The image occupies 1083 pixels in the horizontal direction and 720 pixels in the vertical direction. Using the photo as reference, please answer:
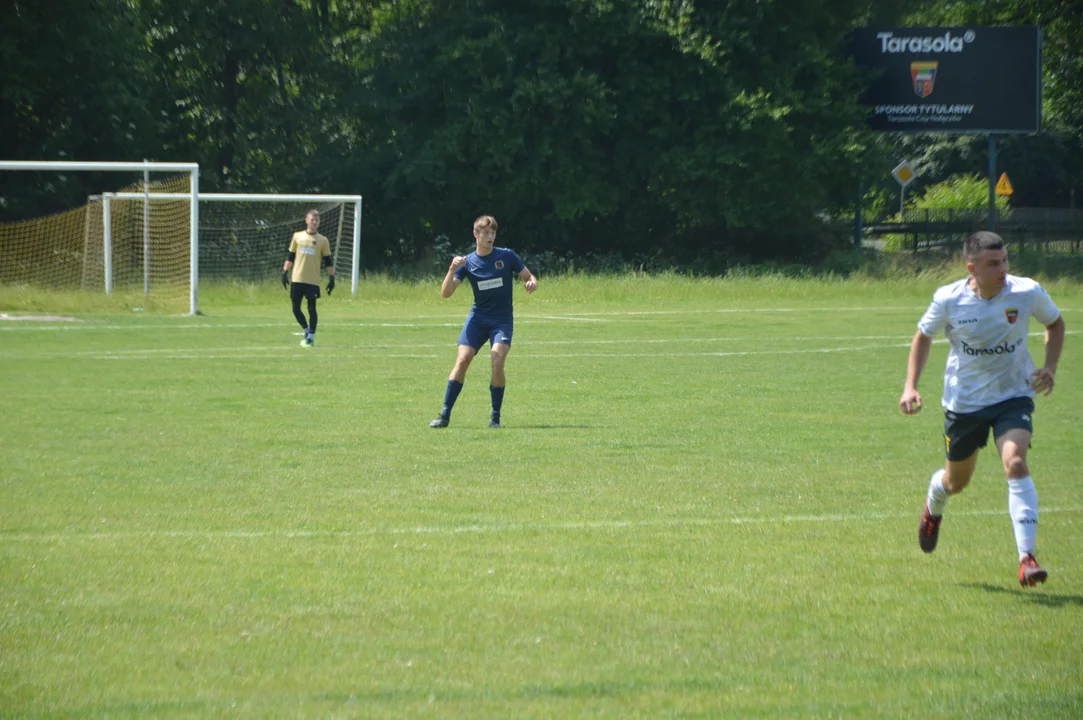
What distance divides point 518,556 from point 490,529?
2.47 ft

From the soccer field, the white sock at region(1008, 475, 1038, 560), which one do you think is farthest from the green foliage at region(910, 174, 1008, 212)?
the white sock at region(1008, 475, 1038, 560)

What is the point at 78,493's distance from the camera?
9047 millimetres

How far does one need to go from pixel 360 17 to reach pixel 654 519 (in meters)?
41.2

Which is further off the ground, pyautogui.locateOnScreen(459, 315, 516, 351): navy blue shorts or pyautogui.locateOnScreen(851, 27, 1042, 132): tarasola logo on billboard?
pyautogui.locateOnScreen(851, 27, 1042, 132): tarasola logo on billboard

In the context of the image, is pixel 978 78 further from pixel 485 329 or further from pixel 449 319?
pixel 485 329

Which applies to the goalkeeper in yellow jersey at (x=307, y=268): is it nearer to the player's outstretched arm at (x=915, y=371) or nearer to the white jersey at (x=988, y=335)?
the player's outstretched arm at (x=915, y=371)

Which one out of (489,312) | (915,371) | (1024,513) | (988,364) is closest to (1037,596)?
(1024,513)

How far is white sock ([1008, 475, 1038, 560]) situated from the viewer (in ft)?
21.4

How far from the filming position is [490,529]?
7906mm

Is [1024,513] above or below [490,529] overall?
above

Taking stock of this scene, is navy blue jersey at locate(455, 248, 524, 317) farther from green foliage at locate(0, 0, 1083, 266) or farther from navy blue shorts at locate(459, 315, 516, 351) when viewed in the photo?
green foliage at locate(0, 0, 1083, 266)

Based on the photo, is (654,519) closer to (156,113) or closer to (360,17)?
(156,113)

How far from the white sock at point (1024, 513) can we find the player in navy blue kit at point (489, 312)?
21.1 ft

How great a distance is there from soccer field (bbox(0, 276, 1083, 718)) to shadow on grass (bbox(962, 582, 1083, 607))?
0.9 inches
